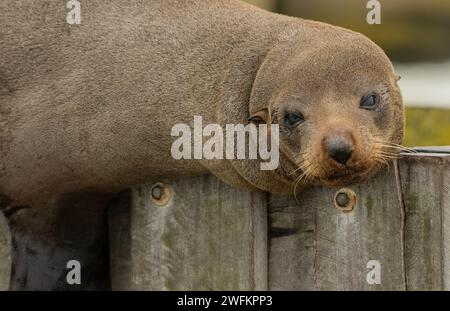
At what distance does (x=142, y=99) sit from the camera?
6730 mm

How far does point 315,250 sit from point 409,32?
7324 millimetres

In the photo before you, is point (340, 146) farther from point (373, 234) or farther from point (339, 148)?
point (373, 234)

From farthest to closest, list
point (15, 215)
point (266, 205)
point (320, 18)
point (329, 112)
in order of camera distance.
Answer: point (320, 18) → point (15, 215) → point (266, 205) → point (329, 112)

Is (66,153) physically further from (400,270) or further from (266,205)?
(400,270)

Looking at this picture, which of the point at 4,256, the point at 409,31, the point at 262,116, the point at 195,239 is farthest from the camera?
the point at 409,31

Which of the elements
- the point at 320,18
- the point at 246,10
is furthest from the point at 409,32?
the point at 246,10

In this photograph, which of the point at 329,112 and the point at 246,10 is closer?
the point at 329,112

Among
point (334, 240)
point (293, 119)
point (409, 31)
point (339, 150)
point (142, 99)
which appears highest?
point (409, 31)

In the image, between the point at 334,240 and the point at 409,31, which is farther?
the point at 409,31

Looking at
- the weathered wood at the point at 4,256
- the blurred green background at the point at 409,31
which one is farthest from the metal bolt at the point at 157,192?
the blurred green background at the point at 409,31

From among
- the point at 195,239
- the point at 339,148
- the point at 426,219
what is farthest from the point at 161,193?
the point at 426,219

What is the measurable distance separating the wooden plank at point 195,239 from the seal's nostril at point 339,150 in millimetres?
734

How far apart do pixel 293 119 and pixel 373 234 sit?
0.67m
